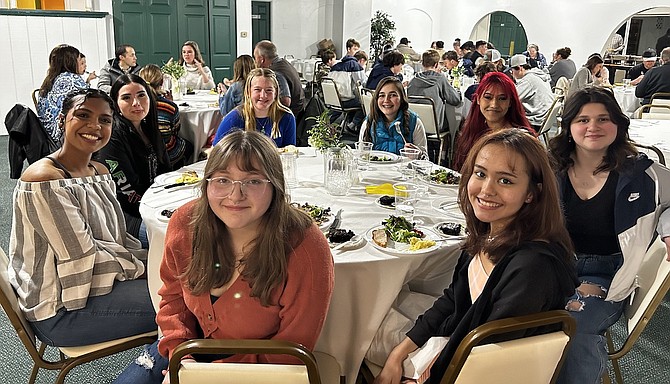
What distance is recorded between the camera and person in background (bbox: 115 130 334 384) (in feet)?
4.78

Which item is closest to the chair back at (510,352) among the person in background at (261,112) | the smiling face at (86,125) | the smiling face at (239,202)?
the smiling face at (239,202)

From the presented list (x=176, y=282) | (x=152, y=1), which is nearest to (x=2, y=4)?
(x=152, y=1)

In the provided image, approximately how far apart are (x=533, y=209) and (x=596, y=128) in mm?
903

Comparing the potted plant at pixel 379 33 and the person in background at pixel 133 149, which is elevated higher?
the potted plant at pixel 379 33

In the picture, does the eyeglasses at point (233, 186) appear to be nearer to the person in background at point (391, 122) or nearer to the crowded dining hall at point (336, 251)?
the crowded dining hall at point (336, 251)

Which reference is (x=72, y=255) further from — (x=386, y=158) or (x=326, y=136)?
(x=386, y=158)

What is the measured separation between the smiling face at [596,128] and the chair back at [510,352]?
1.09 m

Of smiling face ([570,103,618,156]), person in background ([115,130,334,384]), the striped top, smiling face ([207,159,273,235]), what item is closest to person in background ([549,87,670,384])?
smiling face ([570,103,618,156])

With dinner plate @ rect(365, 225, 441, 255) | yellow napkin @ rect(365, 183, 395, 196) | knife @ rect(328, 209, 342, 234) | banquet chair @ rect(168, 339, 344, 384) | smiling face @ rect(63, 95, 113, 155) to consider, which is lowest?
banquet chair @ rect(168, 339, 344, 384)

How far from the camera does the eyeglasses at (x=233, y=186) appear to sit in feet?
4.75

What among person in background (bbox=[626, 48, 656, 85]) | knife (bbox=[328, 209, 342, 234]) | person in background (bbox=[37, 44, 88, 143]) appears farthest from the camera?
person in background (bbox=[626, 48, 656, 85])

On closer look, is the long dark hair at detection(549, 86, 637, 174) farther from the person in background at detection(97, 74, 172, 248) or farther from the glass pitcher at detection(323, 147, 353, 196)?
the person in background at detection(97, 74, 172, 248)

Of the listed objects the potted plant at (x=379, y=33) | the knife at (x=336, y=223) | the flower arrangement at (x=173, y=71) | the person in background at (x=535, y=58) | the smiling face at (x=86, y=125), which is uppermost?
the potted plant at (x=379, y=33)

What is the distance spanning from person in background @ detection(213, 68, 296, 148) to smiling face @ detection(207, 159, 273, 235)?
77.2 inches
